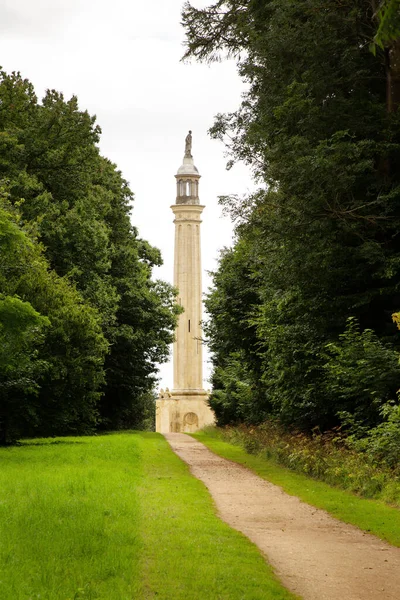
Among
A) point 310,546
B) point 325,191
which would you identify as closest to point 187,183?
point 325,191

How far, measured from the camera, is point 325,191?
773 inches

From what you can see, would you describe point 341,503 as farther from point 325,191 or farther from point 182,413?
point 182,413

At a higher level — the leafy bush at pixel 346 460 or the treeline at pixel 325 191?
the treeline at pixel 325 191

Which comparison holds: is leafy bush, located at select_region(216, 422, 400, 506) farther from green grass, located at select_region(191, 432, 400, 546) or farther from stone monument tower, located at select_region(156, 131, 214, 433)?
stone monument tower, located at select_region(156, 131, 214, 433)

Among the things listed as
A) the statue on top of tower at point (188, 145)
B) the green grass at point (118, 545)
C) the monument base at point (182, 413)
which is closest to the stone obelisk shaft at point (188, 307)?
the monument base at point (182, 413)

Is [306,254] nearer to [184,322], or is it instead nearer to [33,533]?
[33,533]

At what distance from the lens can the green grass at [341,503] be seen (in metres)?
11.5

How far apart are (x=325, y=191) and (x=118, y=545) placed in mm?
12674

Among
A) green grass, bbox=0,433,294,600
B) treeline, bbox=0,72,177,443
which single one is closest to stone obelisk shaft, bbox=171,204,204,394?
treeline, bbox=0,72,177,443

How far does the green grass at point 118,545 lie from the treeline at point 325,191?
23.0ft

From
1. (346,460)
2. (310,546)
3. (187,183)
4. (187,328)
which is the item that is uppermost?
(187,183)

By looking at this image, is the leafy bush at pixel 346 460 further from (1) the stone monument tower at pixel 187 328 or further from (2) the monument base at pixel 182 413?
(1) the stone monument tower at pixel 187 328

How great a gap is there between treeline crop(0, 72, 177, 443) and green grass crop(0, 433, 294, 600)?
8.21 meters

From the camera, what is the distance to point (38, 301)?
29141mm
